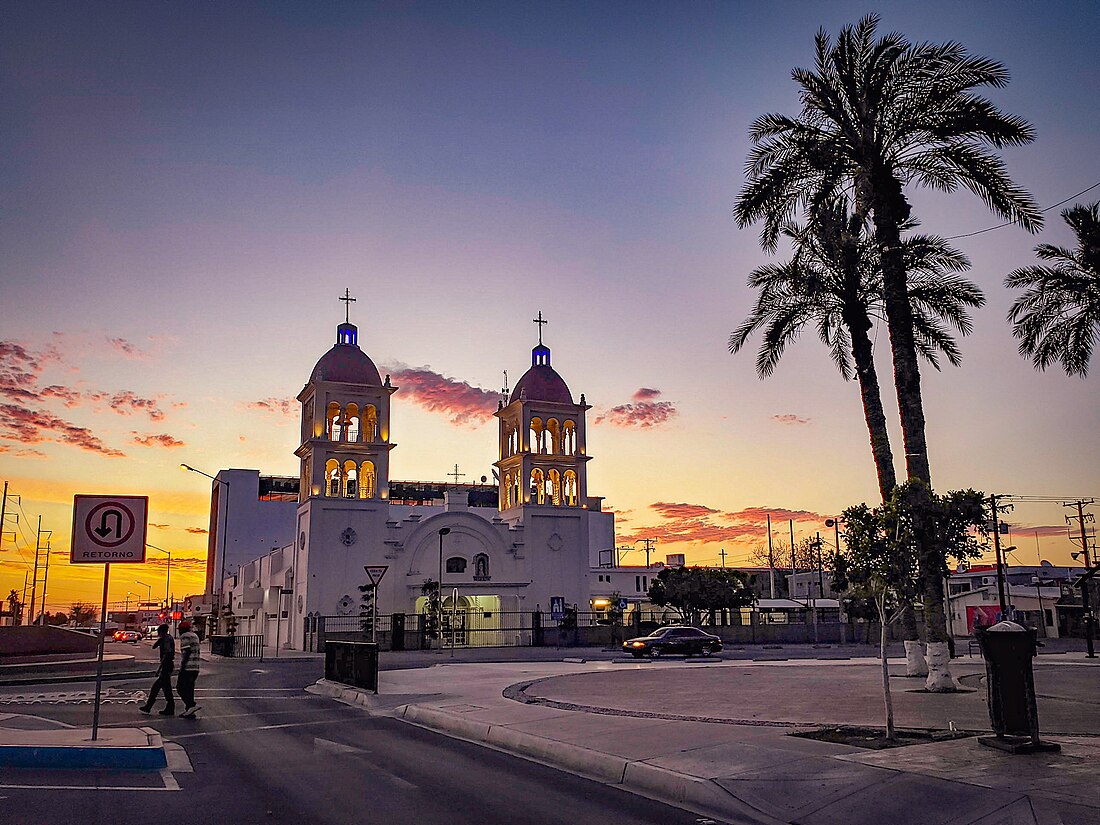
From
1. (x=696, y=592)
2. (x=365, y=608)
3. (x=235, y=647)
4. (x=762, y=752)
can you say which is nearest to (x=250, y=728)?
(x=762, y=752)

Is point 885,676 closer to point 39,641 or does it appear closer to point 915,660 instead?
point 915,660

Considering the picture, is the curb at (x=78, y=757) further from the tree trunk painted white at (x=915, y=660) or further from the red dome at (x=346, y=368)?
the red dome at (x=346, y=368)

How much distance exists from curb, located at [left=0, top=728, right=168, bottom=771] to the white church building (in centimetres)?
4451

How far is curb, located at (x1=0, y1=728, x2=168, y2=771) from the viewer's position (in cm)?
1159

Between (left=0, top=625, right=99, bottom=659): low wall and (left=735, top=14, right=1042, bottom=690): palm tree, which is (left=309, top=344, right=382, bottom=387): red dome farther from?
(left=735, top=14, right=1042, bottom=690): palm tree

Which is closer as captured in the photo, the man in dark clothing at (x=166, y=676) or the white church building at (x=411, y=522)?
the man in dark clothing at (x=166, y=676)

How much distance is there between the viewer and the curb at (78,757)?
456 inches

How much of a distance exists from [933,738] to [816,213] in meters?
15.7

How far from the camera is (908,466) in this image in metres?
A: 21.2

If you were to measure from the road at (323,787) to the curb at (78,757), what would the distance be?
0.39 metres

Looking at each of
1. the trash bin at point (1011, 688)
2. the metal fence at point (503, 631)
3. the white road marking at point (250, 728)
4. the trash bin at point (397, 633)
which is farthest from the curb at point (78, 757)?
the metal fence at point (503, 631)

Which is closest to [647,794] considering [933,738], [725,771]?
[725,771]

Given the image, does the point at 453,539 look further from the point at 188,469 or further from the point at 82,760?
the point at 82,760

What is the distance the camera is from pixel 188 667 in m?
18.2
